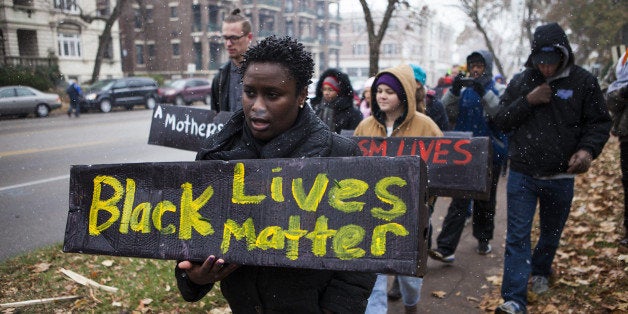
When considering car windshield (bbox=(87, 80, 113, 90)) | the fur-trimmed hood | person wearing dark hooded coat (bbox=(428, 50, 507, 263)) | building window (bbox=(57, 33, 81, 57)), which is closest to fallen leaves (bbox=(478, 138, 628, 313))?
person wearing dark hooded coat (bbox=(428, 50, 507, 263))

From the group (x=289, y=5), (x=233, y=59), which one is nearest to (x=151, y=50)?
(x=289, y=5)

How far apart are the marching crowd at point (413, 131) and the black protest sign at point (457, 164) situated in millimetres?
301

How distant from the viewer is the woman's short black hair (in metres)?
1.87

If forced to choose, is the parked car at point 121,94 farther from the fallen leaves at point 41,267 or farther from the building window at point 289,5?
the building window at point 289,5

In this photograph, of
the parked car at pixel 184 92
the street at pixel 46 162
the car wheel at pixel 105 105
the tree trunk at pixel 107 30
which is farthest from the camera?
the parked car at pixel 184 92

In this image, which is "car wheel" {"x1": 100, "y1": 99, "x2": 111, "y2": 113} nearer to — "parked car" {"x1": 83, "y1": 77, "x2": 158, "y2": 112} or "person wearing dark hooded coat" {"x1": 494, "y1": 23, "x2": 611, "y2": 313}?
"parked car" {"x1": 83, "y1": 77, "x2": 158, "y2": 112}

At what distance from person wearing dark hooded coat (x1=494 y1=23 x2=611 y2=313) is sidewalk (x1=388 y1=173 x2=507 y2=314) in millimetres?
588

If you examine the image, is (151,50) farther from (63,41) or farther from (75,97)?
(75,97)

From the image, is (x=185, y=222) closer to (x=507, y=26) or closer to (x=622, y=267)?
(x=622, y=267)

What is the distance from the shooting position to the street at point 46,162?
5876mm

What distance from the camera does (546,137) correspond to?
12.0 feet

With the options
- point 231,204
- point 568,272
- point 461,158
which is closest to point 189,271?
point 231,204

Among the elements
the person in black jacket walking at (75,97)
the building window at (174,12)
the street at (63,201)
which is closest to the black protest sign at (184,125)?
the street at (63,201)

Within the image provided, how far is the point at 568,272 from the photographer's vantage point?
462cm
